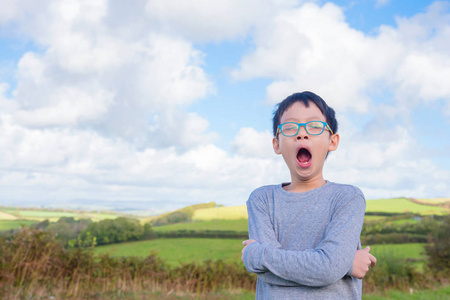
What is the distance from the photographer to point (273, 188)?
2457mm

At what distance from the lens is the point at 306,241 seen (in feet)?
7.15

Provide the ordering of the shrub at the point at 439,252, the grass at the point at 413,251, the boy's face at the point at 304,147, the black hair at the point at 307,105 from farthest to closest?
the shrub at the point at 439,252
the grass at the point at 413,251
the black hair at the point at 307,105
the boy's face at the point at 304,147

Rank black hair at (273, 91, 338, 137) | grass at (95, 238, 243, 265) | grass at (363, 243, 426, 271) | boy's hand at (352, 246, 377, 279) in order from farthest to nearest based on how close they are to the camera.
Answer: grass at (363, 243, 426, 271) < grass at (95, 238, 243, 265) < black hair at (273, 91, 338, 137) < boy's hand at (352, 246, 377, 279)

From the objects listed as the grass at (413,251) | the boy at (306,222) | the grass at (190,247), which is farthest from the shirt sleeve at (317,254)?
the grass at (413,251)

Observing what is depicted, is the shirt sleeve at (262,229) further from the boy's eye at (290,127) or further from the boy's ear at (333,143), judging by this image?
the boy's ear at (333,143)

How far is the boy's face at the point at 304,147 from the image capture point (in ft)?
7.63

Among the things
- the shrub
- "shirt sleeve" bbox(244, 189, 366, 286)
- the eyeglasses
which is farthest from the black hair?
the shrub

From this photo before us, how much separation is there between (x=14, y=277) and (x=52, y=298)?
3.22ft

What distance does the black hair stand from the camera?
244 cm

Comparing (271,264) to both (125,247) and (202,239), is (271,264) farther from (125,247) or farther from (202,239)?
(202,239)

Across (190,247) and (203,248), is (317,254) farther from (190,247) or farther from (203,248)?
(190,247)

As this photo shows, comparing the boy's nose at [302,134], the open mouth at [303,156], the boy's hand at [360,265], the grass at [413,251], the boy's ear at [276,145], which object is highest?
the boy's nose at [302,134]

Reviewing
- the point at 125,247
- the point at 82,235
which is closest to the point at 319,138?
the point at 82,235

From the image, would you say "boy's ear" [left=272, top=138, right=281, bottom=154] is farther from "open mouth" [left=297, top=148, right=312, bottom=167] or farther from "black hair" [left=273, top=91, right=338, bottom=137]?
"open mouth" [left=297, top=148, right=312, bottom=167]
